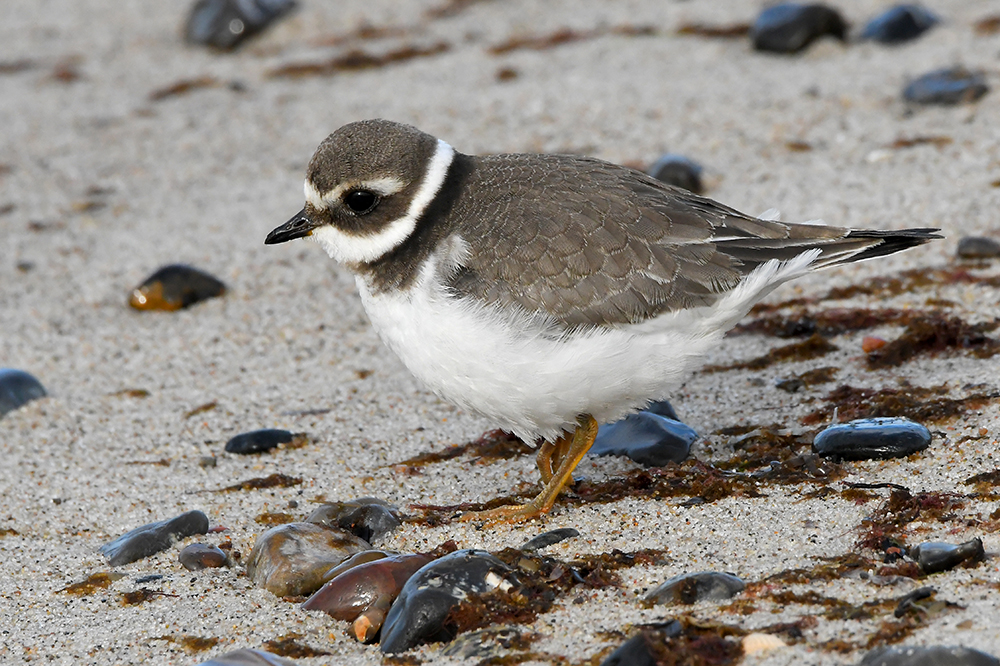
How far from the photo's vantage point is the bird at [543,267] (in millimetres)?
4992

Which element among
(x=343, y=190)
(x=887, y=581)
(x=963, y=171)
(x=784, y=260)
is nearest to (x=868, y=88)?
(x=963, y=171)

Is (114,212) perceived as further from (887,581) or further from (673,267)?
(887,581)

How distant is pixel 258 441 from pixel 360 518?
3.99 feet

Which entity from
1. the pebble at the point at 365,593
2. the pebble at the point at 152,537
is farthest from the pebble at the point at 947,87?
the pebble at the point at 152,537

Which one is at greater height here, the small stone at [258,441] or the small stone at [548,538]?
the small stone at [548,538]

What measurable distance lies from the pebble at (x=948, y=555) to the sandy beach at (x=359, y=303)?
0.07 m

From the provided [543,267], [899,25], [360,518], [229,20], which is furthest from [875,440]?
[229,20]

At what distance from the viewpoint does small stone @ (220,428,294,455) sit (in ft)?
20.2

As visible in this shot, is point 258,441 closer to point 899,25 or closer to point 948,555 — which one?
point 948,555

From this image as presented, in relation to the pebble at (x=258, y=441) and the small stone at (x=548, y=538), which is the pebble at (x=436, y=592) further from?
the pebble at (x=258, y=441)

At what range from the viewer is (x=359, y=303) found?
781 cm

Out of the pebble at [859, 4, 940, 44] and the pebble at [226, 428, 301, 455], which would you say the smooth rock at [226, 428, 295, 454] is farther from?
the pebble at [859, 4, 940, 44]

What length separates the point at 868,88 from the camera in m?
9.47

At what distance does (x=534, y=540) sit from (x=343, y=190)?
191 centimetres
